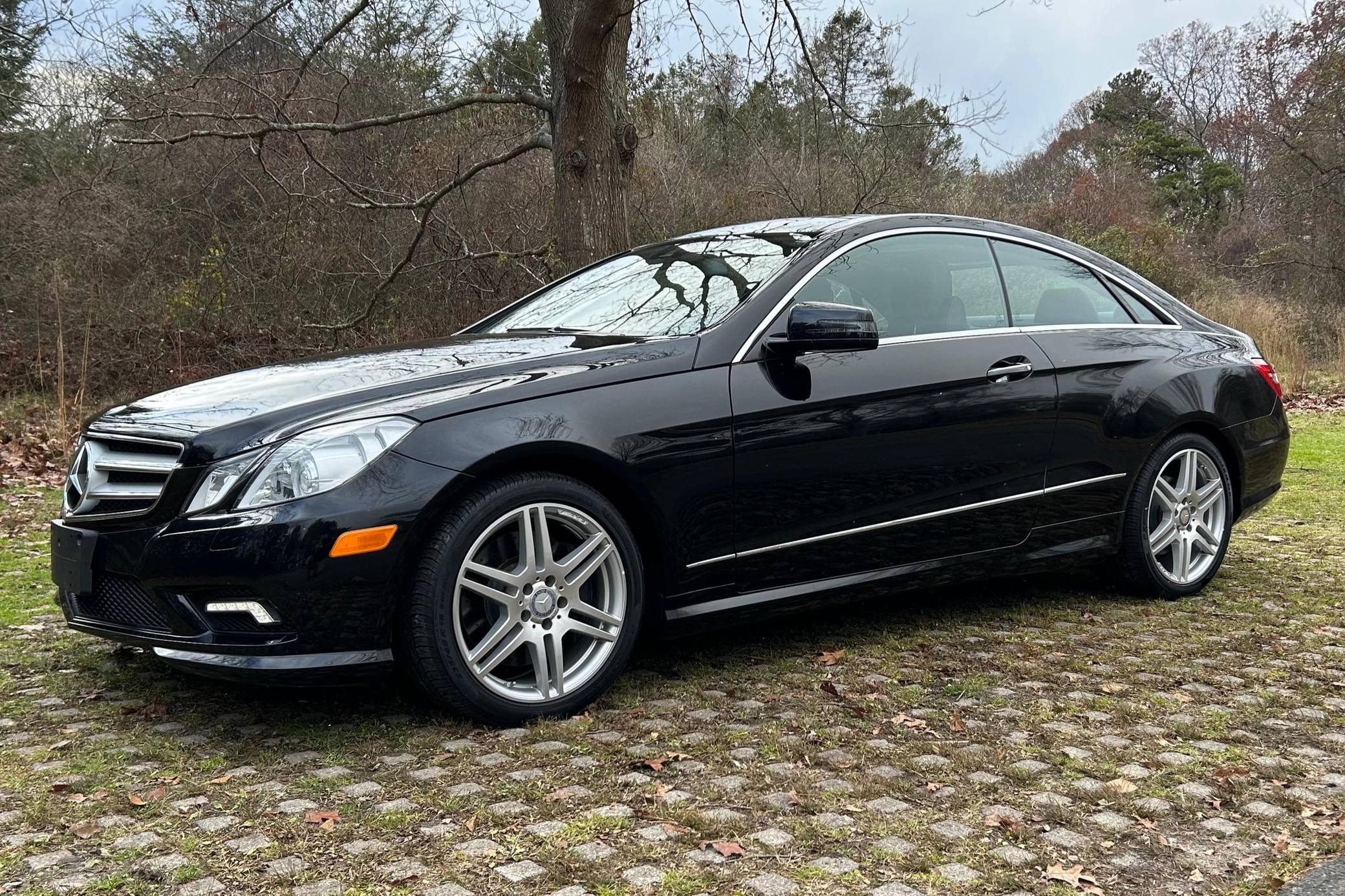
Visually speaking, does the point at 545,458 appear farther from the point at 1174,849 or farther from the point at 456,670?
the point at 1174,849

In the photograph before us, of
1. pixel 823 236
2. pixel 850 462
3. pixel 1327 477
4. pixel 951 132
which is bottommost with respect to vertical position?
pixel 1327 477

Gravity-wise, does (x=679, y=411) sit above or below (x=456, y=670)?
above

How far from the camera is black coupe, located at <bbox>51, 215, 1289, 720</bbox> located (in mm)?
3400

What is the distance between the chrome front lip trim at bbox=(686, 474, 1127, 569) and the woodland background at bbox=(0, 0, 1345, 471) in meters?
5.29

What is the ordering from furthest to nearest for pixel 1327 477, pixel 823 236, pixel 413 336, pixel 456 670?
pixel 413 336 → pixel 1327 477 → pixel 823 236 → pixel 456 670

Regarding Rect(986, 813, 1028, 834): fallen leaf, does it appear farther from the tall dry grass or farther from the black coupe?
the tall dry grass

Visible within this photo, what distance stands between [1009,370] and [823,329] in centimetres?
109

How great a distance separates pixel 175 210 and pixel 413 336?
393cm

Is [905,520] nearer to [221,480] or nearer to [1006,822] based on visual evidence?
[1006,822]

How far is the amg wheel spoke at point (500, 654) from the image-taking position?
358cm

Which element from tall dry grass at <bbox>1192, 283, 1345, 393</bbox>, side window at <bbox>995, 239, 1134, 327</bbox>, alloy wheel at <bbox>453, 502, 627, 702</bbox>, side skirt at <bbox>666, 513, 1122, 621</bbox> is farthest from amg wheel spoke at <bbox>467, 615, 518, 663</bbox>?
tall dry grass at <bbox>1192, 283, 1345, 393</bbox>

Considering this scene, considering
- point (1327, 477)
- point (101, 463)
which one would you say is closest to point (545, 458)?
point (101, 463)

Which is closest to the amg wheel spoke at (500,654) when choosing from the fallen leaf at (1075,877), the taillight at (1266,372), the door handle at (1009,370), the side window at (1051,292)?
the fallen leaf at (1075,877)

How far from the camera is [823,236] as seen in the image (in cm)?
468
